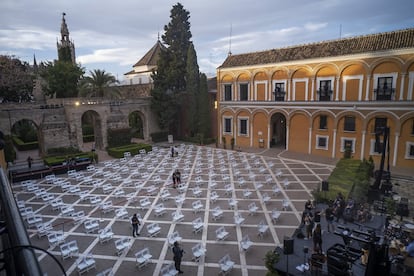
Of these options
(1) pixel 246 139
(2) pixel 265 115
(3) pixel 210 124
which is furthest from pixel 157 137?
(2) pixel 265 115

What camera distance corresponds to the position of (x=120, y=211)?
611 inches

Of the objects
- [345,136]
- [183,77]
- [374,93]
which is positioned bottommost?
[345,136]

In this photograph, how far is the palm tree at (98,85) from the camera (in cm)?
3978

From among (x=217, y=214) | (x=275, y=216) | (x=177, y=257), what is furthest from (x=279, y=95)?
(x=177, y=257)

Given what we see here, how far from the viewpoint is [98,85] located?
40.0 meters

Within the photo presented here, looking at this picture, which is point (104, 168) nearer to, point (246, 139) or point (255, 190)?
point (255, 190)

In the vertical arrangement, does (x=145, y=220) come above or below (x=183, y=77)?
below

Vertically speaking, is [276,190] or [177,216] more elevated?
[276,190]

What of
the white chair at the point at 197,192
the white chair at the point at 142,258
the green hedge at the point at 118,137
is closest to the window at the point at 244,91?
the green hedge at the point at 118,137

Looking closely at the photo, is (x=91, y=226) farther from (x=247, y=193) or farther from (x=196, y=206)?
(x=247, y=193)

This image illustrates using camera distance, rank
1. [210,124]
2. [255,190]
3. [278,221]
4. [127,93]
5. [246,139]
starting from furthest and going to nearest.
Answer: [127,93], [210,124], [246,139], [255,190], [278,221]

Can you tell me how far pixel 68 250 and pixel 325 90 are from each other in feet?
84.5

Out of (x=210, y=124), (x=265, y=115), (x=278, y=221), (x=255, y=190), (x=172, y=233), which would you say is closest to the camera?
(x=172, y=233)

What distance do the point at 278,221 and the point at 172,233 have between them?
5579 mm
